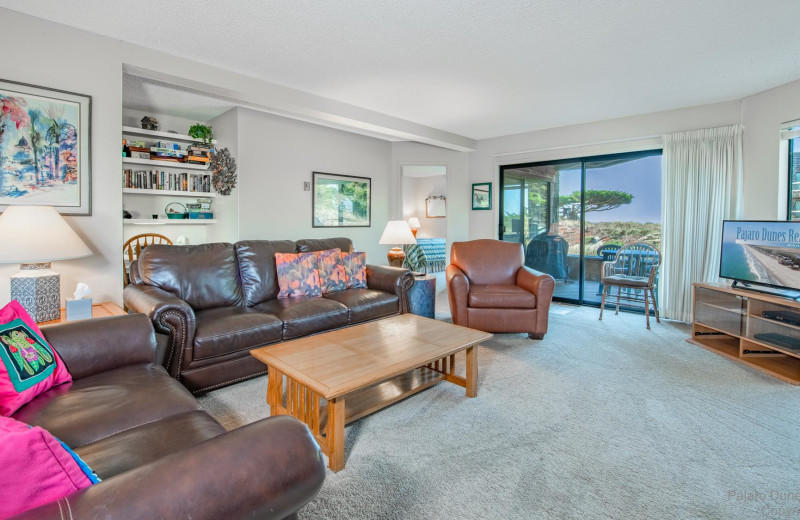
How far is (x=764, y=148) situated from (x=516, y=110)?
236 cm

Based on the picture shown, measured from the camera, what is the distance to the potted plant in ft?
15.3

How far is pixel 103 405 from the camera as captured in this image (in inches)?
57.9

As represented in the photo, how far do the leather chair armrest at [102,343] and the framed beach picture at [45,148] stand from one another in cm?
134

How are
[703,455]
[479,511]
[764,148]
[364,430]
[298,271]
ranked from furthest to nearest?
1. [764,148]
2. [298,271]
3. [364,430]
4. [703,455]
5. [479,511]

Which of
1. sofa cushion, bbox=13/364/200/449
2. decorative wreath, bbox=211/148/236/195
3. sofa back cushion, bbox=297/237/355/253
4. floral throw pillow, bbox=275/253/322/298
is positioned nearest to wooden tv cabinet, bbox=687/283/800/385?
sofa back cushion, bbox=297/237/355/253

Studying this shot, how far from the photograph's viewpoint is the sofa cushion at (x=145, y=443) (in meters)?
1.13

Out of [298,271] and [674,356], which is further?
[298,271]

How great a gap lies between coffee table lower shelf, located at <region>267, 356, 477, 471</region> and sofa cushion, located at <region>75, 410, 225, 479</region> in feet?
1.80

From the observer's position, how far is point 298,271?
3.51 meters

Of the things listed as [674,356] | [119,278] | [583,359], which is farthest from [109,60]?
[674,356]

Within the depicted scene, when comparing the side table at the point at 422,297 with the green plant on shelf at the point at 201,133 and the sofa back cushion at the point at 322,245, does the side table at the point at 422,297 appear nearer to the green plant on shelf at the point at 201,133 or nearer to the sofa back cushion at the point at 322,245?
the sofa back cushion at the point at 322,245

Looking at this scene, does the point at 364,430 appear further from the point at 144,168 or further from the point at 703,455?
the point at 144,168

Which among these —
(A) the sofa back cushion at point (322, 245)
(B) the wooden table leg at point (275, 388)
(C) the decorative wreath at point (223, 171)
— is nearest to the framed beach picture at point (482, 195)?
(A) the sofa back cushion at point (322, 245)

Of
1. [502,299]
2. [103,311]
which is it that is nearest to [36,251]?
[103,311]
